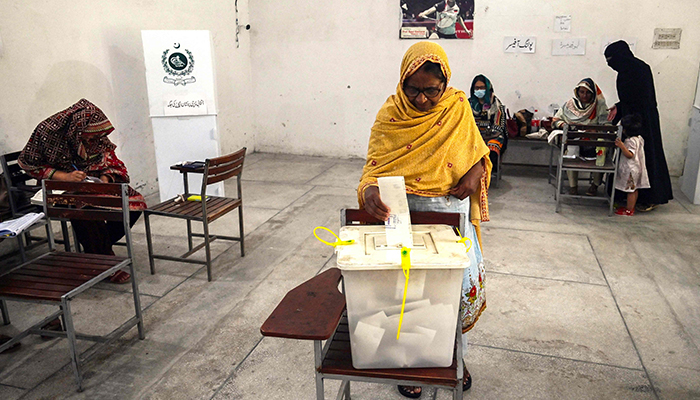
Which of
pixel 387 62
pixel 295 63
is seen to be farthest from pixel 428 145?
pixel 295 63

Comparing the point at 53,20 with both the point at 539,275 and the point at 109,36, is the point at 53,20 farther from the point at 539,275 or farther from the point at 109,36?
the point at 539,275

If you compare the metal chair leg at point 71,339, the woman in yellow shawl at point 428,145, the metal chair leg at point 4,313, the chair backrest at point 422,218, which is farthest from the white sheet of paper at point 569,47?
the metal chair leg at point 4,313

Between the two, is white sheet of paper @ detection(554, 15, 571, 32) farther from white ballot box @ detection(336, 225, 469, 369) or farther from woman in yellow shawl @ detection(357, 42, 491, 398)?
white ballot box @ detection(336, 225, 469, 369)

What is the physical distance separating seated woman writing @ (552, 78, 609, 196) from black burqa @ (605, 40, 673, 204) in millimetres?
276

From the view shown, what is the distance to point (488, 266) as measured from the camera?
3748 mm

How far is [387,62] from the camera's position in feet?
23.5

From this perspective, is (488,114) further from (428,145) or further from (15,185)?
(15,185)

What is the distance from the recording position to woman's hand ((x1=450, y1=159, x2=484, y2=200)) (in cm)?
186

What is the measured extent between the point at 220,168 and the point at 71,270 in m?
Result: 1.18

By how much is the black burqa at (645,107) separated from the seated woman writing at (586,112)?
276 millimetres

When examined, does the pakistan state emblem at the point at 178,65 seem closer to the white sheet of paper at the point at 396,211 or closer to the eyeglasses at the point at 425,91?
the eyeglasses at the point at 425,91

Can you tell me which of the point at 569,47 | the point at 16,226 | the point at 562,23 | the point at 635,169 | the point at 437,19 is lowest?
the point at 635,169

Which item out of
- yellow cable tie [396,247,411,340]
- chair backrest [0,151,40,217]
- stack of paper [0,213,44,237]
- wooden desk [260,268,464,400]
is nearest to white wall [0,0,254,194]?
chair backrest [0,151,40,217]

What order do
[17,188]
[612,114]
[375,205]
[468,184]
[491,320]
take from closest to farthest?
[375,205] → [468,184] → [491,320] → [17,188] → [612,114]
